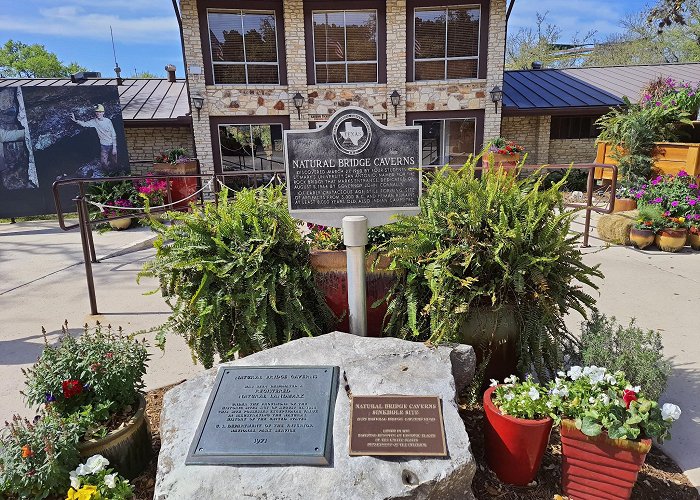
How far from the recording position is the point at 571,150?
549 inches

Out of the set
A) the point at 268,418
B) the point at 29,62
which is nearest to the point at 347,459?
the point at 268,418

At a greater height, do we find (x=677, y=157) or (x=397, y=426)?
(x=677, y=157)

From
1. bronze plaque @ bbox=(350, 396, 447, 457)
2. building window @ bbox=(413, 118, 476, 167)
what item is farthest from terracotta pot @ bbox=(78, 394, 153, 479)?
building window @ bbox=(413, 118, 476, 167)

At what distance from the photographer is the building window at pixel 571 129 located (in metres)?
13.9

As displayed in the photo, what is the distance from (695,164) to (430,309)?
742 centimetres

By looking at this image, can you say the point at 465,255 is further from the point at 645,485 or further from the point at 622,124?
the point at 622,124

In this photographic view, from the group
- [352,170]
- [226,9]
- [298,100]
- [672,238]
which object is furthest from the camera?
[298,100]

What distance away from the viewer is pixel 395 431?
2143 mm

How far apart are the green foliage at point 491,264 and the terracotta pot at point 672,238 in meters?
4.29

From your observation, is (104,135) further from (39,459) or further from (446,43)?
(39,459)

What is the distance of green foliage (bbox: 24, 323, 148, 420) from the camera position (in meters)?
2.37

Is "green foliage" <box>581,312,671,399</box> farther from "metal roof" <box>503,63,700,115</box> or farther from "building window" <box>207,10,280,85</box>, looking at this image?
"building window" <box>207,10,280,85</box>

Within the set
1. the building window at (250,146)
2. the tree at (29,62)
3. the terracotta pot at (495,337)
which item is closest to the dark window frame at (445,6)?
the building window at (250,146)

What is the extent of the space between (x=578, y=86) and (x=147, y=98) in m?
13.1
